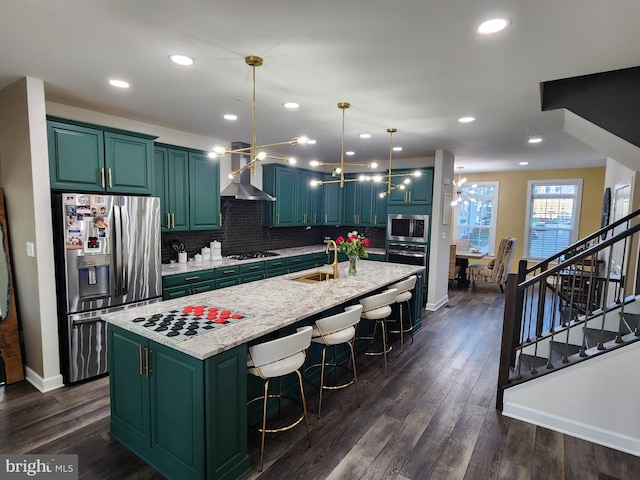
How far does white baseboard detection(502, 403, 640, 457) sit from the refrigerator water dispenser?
374 cm

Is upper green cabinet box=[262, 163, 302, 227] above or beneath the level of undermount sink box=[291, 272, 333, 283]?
above

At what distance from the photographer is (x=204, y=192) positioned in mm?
4680

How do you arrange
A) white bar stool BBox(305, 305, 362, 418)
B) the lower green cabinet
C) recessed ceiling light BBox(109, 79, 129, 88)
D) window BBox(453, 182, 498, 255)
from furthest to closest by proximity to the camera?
1. window BBox(453, 182, 498, 255)
2. recessed ceiling light BBox(109, 79, 129, 88)
3. white bar stool BBox(305, 305, 362, 418)
4. the lower green cabinet

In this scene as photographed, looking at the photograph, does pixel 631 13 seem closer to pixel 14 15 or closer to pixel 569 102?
pixel 569 102

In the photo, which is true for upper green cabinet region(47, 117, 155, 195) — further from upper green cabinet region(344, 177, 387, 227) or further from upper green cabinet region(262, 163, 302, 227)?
upper green cabinet region(344, 177, 387, 227)

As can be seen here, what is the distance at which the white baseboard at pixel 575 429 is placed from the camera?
240 cm

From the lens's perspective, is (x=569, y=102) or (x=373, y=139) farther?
(x=373, y=139)

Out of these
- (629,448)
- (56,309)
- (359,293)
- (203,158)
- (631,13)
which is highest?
(631,13)

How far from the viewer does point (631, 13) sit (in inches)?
66.9

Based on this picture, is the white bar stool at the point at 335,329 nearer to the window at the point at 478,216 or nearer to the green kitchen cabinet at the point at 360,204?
the green kitchen cabinet at the point at 360,204

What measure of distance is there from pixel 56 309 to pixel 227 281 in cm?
183

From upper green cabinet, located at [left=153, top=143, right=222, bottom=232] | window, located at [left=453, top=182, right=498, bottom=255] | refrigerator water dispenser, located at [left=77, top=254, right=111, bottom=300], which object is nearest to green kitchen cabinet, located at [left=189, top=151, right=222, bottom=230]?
upper green cabinet, located at [left=153, top=143, right=222, bottom=232]

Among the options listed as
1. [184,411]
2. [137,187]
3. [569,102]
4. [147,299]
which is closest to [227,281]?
[147,299]

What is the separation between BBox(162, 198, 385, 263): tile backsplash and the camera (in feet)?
15.7
